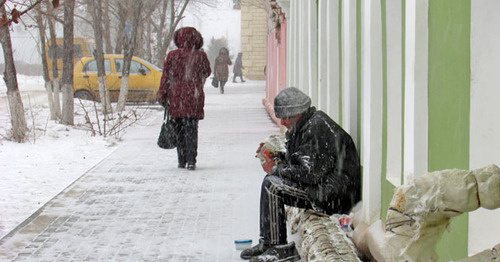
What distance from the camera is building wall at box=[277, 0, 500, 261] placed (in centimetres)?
338

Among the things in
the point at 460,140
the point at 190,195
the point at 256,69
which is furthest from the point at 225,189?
the point at 256,69

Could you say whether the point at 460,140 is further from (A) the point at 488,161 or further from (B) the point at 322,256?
(B) the point at 322,256

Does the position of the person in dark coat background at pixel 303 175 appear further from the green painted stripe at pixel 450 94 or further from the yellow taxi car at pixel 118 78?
the yellow taxi car at pixel 118 78

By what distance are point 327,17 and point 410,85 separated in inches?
139

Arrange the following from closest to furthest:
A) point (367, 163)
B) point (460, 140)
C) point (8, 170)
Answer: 1. point (460, 140)
2. point (367, 163)
3. point (8, 170)

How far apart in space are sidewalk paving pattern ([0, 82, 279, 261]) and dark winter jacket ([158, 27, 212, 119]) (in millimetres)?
828

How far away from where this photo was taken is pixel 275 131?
1491 cm

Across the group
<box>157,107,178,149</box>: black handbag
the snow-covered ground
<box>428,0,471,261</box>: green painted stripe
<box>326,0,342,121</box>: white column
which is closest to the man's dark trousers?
<box>428,0,471,261</box>: green painted stripe

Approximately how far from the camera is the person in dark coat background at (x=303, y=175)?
17.4 ft

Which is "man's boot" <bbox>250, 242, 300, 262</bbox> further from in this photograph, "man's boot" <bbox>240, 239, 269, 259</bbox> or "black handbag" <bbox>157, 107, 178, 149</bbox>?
"black handbag" <bbox>157, 107, 178, 149</bbox>

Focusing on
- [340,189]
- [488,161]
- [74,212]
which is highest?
[488,161]

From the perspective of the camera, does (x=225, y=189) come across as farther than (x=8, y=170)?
No

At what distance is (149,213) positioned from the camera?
7.26 metres

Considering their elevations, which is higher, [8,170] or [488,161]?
[488,161]
